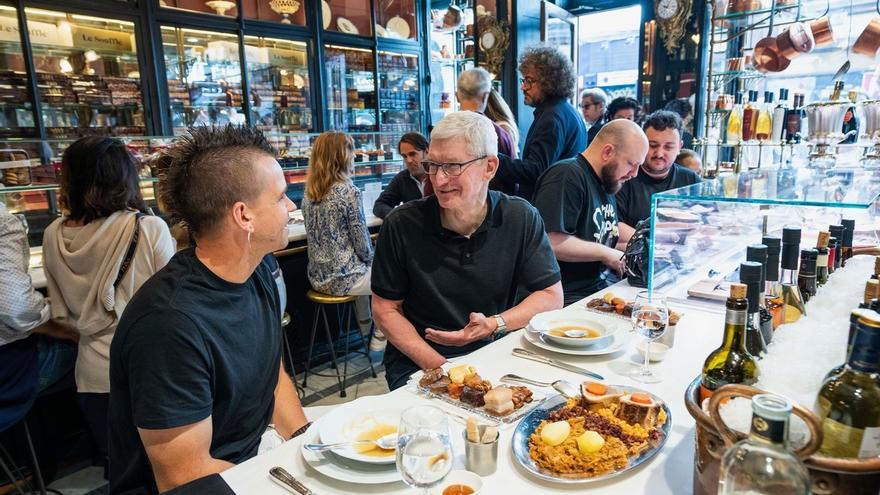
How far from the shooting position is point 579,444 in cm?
106

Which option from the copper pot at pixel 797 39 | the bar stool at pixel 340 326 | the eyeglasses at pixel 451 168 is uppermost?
the copper pot at pixel 797 39

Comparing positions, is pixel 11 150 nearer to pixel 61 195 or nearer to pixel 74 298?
pixel 61 195

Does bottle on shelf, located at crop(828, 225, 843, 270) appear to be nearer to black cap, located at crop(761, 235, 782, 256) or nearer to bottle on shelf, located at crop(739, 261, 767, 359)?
black cap, located at crop(761, 235, 782, 256)

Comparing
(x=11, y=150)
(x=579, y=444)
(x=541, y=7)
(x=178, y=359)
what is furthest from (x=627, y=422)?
(x=541, y=7)

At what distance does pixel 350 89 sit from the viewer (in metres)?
6.46

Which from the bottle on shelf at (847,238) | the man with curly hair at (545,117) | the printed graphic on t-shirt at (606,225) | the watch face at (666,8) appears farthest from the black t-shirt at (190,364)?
the watch face at (666,8)

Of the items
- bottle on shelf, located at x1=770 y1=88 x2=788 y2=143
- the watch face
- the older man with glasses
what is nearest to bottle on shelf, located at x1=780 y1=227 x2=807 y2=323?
the older man with glasses

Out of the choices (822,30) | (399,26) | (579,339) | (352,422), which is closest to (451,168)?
(579,339)

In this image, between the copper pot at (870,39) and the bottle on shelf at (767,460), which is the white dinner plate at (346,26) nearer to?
the copper pot at (870,39)

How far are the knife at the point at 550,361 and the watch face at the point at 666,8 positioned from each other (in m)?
4.17

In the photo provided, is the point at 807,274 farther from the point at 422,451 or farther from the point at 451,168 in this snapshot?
the point at 422,451

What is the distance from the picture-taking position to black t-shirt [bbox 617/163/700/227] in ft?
10.6

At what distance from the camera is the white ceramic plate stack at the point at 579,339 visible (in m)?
1.59

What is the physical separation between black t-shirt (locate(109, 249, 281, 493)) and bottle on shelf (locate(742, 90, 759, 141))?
3.01m
